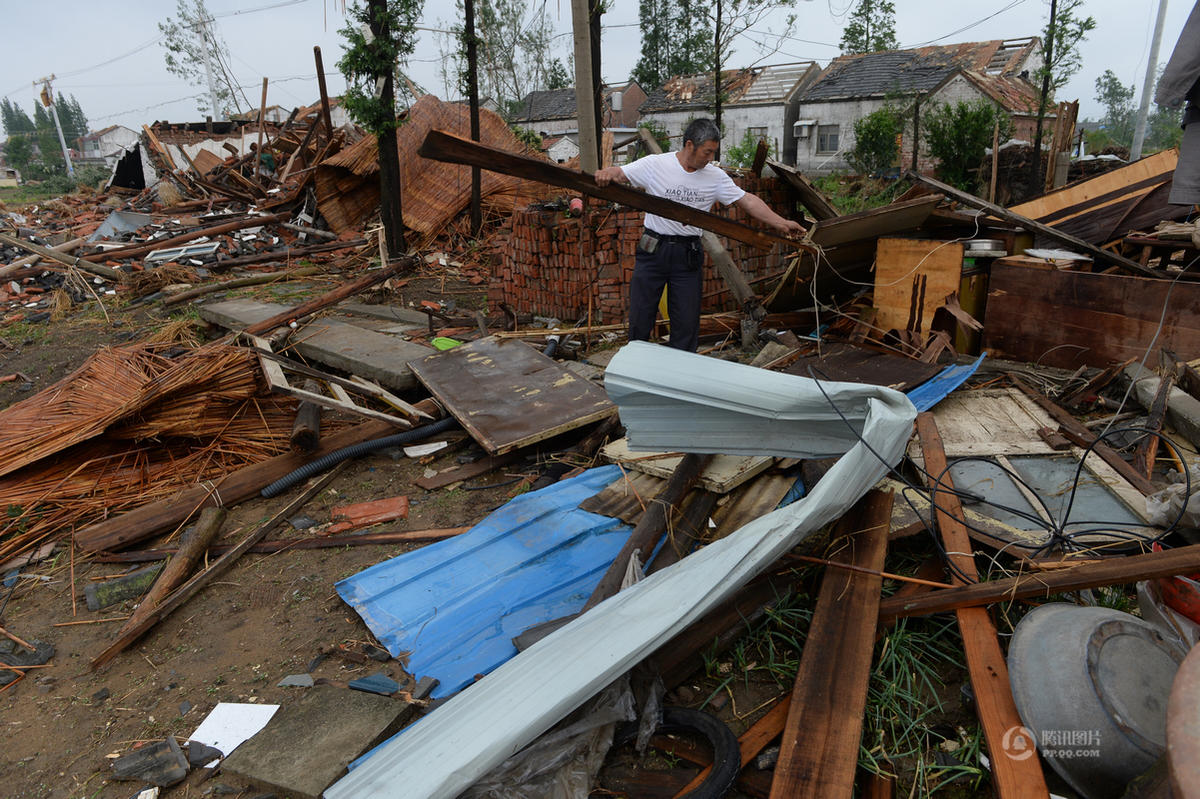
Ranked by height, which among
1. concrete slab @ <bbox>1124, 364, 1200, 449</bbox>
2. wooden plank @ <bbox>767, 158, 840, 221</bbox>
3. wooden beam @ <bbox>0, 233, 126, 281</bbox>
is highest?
wooden plank @ <bbox>767, 158, 840, 221</bbox>

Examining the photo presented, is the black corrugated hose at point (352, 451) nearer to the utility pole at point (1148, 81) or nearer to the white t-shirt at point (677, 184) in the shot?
the white t-shirt at point (677, 184)

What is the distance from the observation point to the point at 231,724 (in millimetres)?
2686

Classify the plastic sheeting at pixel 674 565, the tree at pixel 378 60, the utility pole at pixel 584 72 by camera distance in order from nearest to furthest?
the plastic sheeting at pixel 674 565 → the utility pole at pixel 584 72 → the tree at pixel 378 60

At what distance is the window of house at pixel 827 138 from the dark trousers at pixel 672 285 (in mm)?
26173

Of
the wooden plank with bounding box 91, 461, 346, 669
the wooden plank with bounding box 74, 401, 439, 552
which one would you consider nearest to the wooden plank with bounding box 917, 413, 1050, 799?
the wooden plank with bounding box 91, 461, 346, 669

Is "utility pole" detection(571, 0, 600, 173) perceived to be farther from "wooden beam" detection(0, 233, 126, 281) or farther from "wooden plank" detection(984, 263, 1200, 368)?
"wooden beam" detection(0, 233, 126, 281)

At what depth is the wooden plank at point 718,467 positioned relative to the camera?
11.4 ft

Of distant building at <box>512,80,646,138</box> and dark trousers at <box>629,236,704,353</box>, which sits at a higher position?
→ distant building at <box>512,80,646,138</box>

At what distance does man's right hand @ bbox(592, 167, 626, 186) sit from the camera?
11.3ft

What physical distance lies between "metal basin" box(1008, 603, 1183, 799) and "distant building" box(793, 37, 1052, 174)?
24123 mm

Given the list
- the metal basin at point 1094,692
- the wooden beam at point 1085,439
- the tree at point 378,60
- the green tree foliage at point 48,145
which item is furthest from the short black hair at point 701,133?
the green tree foliage at point 48,145

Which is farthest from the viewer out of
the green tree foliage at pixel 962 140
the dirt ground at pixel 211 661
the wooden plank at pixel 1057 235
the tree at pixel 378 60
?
the green tree foliage at pixel 962 140

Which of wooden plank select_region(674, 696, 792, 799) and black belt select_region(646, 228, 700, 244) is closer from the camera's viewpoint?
wooden plank select_region(674, 696, 792, 799)

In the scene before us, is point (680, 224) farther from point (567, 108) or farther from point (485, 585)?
point (567, 108)
